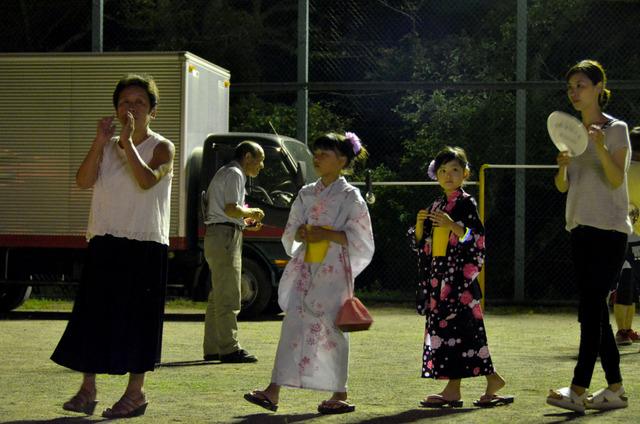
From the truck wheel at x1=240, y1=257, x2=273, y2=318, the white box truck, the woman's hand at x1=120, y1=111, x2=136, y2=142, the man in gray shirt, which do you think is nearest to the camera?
the woman's hand at x1=120, y1=111, x2=136, y2=142

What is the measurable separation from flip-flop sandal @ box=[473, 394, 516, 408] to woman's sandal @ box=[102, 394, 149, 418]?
196 cm

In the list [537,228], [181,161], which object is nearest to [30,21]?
[181,161]

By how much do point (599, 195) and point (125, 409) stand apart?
2840 millimetres

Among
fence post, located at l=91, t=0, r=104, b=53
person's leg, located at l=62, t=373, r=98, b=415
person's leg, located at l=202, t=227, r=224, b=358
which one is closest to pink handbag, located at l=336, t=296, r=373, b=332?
person's leg, located at l=62, t=373, r=98, b=415

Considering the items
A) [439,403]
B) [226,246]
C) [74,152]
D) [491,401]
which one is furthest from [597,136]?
[74,152]

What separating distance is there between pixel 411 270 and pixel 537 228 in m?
1.74

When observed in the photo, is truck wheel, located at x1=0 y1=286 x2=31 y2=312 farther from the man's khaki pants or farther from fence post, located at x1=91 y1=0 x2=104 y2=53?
the man's khaki pants

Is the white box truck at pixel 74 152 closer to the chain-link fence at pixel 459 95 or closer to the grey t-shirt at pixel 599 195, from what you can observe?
the chain-link fence at pixel 459 95

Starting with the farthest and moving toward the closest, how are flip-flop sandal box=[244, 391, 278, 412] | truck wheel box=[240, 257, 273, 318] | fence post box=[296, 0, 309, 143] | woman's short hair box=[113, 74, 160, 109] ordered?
fence post box=[296, 0, 309, 143] < truck wheel box=[240, 257, 273, 318] < flip-flop sandal box=[244, 391, 278, 412] < woman's short hair box=[113, 74, 160, 109]

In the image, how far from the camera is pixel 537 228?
1875 centimetres

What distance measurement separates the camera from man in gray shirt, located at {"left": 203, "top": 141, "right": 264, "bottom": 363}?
36.4ft

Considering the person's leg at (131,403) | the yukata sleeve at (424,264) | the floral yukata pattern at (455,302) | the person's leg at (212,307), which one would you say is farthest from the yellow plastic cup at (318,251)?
the person's leg at (212,307)

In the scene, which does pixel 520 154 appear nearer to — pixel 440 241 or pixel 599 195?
pixel 440 241

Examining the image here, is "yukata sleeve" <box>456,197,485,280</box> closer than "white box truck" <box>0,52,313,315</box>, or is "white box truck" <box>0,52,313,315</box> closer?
"yukata sleeve" <box>456,197,485,280</box>
